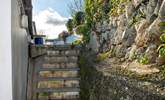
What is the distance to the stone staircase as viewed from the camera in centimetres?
775

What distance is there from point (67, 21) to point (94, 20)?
3439 millimetres

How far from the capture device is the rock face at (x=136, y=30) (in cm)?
420

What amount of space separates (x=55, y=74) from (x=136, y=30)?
383 centimetres

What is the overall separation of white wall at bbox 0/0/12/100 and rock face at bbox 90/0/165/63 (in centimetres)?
208

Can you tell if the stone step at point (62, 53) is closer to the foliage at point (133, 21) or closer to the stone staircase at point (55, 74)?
the stone staircase at point (55, 74)

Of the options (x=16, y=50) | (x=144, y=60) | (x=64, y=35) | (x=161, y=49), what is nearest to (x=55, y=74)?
(x=64, y=35)

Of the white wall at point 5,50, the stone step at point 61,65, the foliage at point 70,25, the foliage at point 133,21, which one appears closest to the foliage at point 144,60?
the foliage at point 133,21

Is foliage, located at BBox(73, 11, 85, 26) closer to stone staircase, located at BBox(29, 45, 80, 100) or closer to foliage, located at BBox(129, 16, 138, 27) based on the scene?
stone staircase, located at BBox(29, 45, 80, 100)

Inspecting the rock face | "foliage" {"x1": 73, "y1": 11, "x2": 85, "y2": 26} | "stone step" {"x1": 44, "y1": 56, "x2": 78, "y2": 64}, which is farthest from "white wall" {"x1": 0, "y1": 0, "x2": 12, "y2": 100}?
"foliage" {"x1": 73, "y1": 11, "x2": 85, "y2": 26}

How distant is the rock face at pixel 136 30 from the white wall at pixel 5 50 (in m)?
2.08

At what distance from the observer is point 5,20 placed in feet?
9.85

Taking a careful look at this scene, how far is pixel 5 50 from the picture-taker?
3.01 m

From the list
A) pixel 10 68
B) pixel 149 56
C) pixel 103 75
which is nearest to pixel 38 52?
pixel 103 75

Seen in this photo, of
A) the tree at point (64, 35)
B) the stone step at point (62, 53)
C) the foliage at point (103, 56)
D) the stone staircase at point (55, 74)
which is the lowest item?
the stone staircase at point (55, 74)
